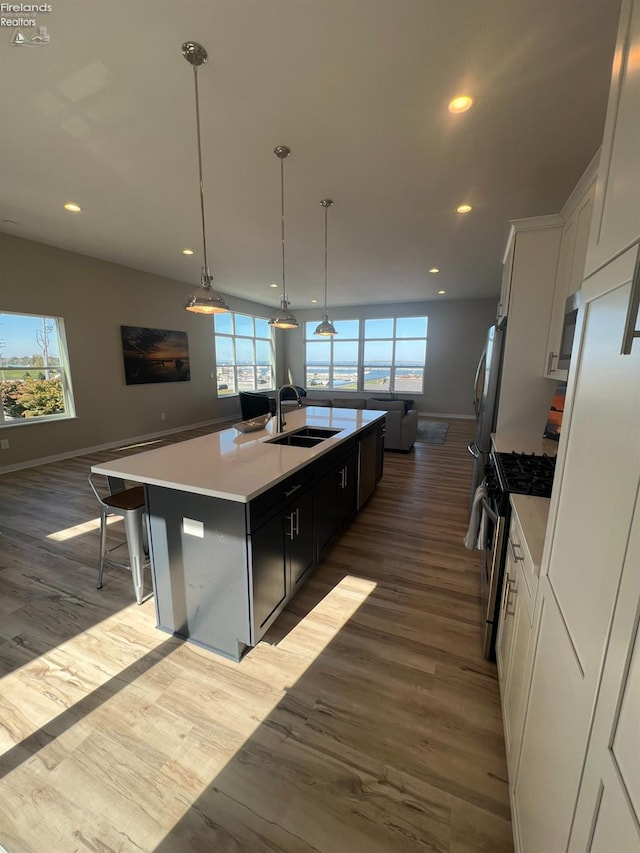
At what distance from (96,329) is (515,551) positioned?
6.29 meters

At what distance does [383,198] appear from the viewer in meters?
3.30

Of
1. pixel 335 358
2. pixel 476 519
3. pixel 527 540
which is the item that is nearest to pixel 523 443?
pixel 476 519

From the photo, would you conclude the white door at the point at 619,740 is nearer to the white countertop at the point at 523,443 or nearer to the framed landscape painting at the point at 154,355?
the white countertop at the point at 523,443

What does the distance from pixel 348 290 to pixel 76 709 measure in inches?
304

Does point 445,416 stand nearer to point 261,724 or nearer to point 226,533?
point 226,533

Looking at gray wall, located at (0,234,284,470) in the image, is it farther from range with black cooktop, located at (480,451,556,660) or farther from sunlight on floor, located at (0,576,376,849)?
range with black cooktop, located at (480,451,556,660)

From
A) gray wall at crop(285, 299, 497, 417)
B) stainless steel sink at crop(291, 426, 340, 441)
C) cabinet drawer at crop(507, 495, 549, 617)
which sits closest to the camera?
cabinet drawer at crop(507, 495, 549, 617)

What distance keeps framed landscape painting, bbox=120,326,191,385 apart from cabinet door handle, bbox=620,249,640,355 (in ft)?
21.9

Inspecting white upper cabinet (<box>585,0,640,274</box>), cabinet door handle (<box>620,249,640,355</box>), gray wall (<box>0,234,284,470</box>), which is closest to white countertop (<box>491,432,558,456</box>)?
white upper cabinet (<box>585,0,640,274</box>)

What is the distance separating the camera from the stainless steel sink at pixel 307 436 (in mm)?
2839

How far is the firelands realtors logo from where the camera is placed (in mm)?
1552

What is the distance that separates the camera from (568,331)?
193 centimetres

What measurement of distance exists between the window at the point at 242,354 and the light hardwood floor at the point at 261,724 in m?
6.37

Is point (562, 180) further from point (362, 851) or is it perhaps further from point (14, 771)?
point (14, 771)
